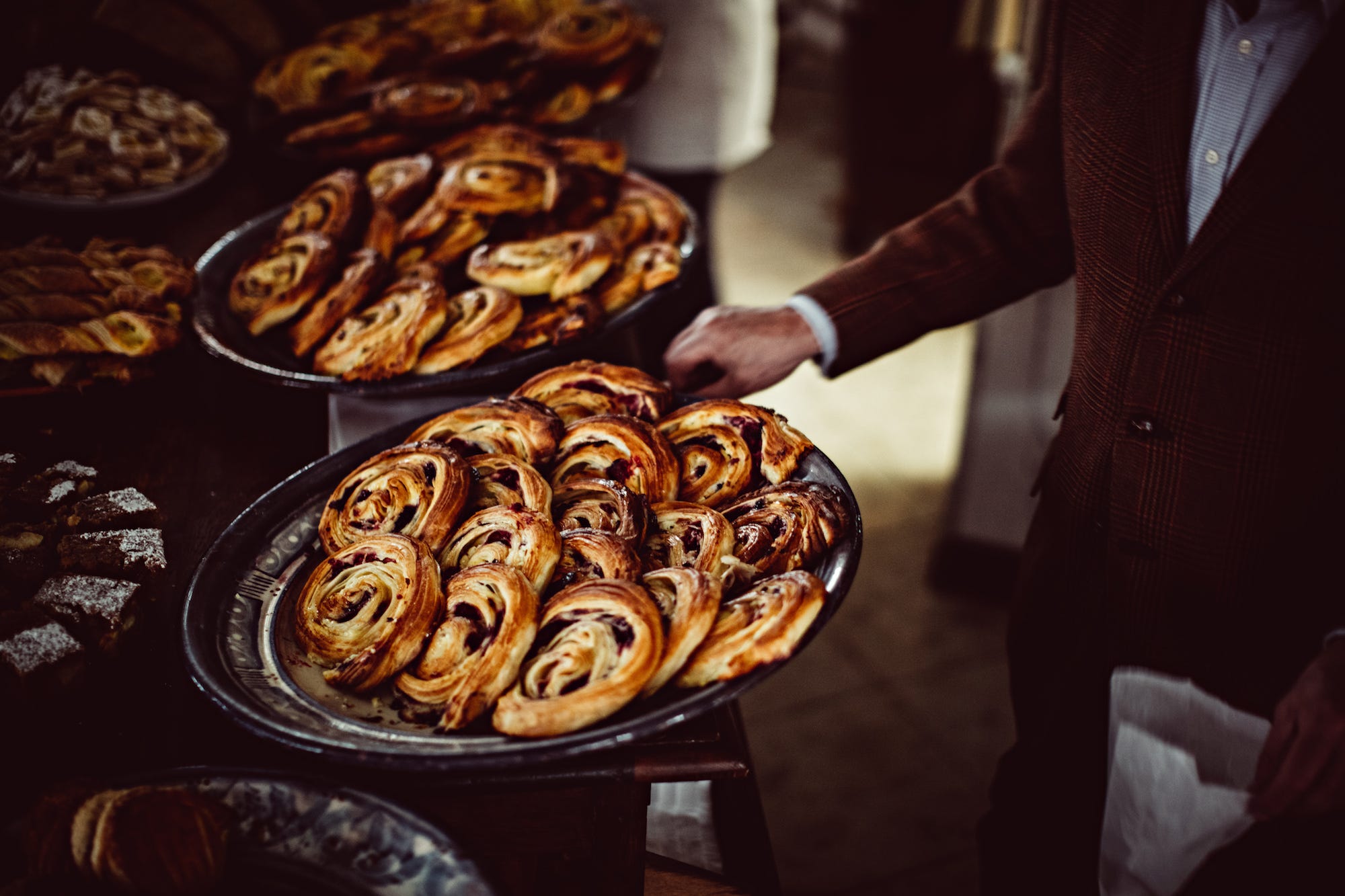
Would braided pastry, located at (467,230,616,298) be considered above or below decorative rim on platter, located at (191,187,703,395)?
above

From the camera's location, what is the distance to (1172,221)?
1492 millimetres

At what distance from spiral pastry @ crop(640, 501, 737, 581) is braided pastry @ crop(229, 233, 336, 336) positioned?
1084mm

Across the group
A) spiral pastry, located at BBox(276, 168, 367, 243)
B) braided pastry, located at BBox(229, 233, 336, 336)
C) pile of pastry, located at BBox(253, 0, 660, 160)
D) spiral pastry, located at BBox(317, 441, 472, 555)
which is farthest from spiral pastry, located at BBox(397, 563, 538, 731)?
pile of pastry, located at BBox(253, 0, 660, 160)

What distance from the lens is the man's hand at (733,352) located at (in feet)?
6.27

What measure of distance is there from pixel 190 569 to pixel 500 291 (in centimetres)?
86

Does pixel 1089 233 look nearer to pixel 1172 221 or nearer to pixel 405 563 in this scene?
pixel 1172 221

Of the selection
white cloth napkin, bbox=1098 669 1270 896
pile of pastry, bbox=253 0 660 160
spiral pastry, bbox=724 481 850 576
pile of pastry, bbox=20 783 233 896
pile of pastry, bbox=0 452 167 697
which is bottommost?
white cloth napkin, bbox=1098 669 1270 896

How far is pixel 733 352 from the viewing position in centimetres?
192

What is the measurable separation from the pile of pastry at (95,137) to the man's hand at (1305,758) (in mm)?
2757

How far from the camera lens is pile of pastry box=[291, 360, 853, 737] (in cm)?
120

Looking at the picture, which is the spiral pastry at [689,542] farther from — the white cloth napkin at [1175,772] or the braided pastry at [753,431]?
the white cloth napkin at [1175,772]

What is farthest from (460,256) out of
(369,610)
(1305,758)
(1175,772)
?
(1305,758)

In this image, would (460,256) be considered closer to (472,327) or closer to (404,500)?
(472,327)

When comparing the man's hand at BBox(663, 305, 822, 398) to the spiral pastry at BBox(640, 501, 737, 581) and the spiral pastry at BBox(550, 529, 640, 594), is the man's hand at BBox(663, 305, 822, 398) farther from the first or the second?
the spiral pastry at BBox(550, 529, 640, 594)
